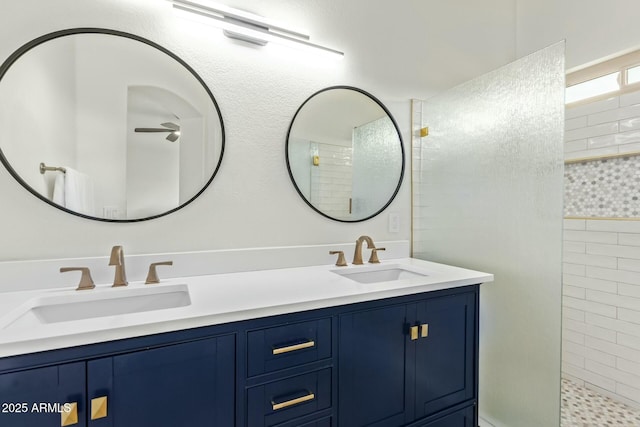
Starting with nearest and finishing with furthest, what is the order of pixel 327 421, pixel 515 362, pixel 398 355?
Answer: 1. pixel 327 421
2. pixel 398 355
3. pixel 515 362

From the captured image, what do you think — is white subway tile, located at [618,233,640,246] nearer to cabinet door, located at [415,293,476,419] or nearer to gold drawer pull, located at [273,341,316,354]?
cabinet door, located at [415,293,476,419]

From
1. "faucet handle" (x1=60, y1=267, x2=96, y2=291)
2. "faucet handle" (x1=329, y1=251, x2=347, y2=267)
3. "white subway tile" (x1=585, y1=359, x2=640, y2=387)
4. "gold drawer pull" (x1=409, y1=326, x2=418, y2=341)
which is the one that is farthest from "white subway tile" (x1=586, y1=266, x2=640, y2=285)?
"faucet handle" (x1=60, y1=267, x2=96, y2=291)

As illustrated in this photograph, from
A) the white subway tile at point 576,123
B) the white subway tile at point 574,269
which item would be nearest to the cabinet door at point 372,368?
the white subway tile at point 574,269

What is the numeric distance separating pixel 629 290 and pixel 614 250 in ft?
0.79

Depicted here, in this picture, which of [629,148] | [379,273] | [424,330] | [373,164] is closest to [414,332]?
[424,330]

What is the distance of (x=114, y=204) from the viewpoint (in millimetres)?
1303

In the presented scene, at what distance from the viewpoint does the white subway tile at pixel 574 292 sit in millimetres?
2062

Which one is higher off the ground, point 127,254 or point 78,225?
point 78,225

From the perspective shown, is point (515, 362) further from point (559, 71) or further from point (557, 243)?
point (559, 71)

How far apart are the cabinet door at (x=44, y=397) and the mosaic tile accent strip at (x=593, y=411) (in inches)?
90.3

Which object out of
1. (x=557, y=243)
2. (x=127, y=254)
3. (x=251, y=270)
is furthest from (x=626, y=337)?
(x=127, y=254)

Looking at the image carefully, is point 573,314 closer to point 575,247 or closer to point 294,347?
point 575,247

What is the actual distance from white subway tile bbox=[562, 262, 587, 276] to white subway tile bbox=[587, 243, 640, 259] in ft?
0.40

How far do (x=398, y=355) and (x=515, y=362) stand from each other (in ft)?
2.43
